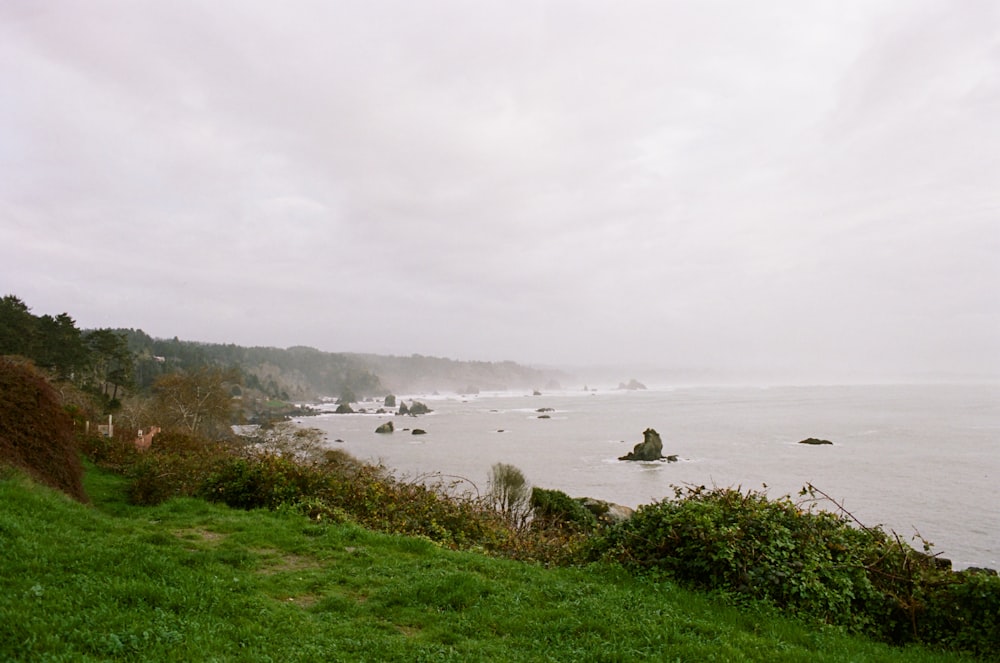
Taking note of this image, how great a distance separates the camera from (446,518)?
41.3 ft

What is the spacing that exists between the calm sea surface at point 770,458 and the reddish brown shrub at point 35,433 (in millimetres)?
8990

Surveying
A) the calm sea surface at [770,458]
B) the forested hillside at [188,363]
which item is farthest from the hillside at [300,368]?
the calm sea surface at [770,458]

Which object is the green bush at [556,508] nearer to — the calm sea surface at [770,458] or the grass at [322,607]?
the calm sea surface at [770,458]

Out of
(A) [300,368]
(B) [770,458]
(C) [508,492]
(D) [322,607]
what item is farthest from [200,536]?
(A) [300,368]

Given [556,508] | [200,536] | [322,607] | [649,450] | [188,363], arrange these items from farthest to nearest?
[188,363] < [649,450] < [556,508] < [200,536] < [322,607]

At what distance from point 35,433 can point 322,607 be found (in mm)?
8658

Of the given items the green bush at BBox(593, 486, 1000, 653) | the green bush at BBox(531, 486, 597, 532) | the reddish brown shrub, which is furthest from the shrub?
the reddish brown shrub

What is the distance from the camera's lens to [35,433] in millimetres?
10906

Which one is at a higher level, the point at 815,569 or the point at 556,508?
the point at 815,569

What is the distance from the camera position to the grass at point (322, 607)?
473 cm

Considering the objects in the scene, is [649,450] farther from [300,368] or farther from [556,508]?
[300,368]

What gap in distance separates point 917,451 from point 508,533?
45.6 meters

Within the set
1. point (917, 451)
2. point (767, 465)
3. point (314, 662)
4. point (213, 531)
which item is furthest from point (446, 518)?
point (917, 451)

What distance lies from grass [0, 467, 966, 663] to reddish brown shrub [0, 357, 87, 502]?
2065mm
